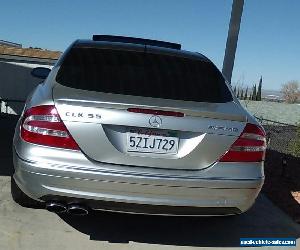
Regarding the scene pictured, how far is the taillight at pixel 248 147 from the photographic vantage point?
10.9 feet

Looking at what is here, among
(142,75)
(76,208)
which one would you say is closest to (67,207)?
(76,208)

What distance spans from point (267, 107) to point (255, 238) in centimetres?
2937

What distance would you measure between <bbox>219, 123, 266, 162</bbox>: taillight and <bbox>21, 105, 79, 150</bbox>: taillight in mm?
1153

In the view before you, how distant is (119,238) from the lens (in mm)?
3812

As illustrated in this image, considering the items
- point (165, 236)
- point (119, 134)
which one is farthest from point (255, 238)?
point (119, 134)

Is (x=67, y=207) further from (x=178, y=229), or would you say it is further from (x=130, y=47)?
(x=130, y=47)

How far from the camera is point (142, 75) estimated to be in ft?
12.2

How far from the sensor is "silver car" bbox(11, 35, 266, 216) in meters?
3.13

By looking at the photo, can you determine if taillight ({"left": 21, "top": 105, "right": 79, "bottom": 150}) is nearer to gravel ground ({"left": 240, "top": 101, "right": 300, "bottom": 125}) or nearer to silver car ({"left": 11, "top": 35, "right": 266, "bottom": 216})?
silver car ({"left": 11, "top": 35, "right": 266, "bottom": 216})

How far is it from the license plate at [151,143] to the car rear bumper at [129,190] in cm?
19

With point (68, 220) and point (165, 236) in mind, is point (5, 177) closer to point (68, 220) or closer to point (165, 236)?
point (68, 220)

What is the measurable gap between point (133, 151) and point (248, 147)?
0.90 m

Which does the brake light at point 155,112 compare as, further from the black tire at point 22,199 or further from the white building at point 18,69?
the white building at point 18,69

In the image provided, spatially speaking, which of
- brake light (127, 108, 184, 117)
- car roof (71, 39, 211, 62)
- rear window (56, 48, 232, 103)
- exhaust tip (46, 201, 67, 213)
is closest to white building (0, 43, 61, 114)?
car roof (71, 39, 211, 62)
